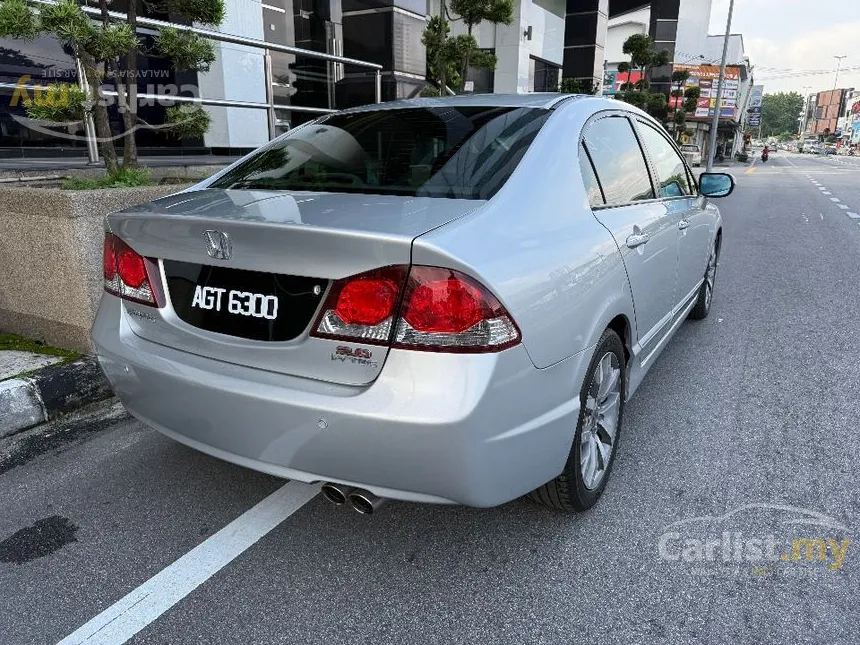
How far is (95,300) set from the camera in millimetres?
3631

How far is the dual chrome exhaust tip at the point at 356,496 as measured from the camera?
6.44 feet

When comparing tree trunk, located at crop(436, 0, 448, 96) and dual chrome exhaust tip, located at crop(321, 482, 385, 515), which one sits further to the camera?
tree trunk, located at crop(436, 0, 448, 96)

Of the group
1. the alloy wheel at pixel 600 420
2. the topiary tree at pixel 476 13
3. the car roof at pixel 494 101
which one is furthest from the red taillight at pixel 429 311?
the topiary tree at pixel 476 13

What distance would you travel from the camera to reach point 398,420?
1771 mm

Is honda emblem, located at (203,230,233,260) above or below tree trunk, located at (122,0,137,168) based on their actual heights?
below

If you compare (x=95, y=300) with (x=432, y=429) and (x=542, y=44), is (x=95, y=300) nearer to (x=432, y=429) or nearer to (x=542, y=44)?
(x=432, y=429)

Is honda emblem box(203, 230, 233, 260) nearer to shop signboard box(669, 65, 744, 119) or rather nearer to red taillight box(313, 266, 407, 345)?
red taillight box(313, 266, 407, 345)

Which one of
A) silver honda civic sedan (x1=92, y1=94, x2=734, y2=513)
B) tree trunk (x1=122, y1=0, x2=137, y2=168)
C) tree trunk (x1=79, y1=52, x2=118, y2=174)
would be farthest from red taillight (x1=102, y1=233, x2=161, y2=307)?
tree trunk (x1=122, y1=0, x2=137, y2=168)

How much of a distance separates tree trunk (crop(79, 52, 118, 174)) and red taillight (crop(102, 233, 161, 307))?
2170 mm

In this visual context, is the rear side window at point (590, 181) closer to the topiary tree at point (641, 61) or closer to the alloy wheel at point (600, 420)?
the alloy wheel at point (600, 420)

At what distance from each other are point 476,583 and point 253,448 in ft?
2.80

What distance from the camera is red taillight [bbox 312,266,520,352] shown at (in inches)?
70.0

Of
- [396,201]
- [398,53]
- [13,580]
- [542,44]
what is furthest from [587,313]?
[542,44]

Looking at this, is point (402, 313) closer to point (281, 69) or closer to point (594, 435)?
point (594, 435)
